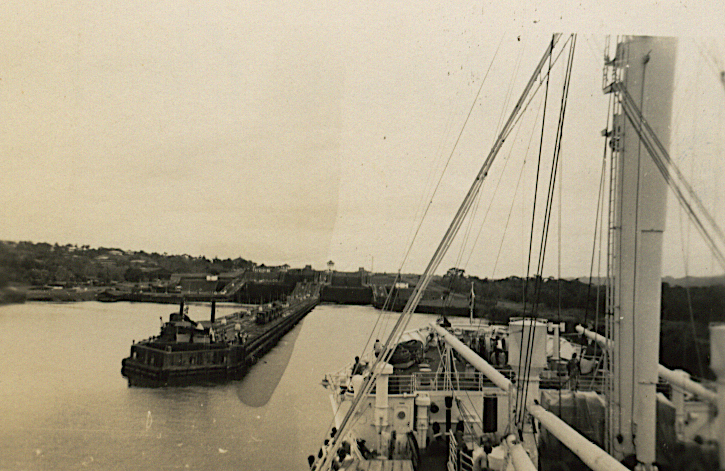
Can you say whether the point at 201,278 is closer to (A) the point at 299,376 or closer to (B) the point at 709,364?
(A) the point at 299,376

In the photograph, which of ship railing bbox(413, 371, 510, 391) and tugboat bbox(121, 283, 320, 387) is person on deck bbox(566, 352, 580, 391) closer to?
ship railing bbox(413, 371, 510, 391)

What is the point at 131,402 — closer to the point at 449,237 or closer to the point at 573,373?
the point at 449,237

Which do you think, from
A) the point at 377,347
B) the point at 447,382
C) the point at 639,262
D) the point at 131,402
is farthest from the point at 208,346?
the point at 639,262

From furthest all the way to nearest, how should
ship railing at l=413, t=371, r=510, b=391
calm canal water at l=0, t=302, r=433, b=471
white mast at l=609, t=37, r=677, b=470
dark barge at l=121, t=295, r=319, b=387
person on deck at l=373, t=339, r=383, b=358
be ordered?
ship railing at l=413, t=371, r=510, b=391
dark barge at l=121, t=295, r=319, b=387
person on deck at l=373, t=339, r=383, b=358
calm canal water at l=0, t=302, r=433, b=471
white mast at l=609, t=37, r=677, b=470

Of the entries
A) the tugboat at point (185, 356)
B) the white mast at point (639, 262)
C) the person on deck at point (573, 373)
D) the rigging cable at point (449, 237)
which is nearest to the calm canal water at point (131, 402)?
the tugboat at point (185, 356)

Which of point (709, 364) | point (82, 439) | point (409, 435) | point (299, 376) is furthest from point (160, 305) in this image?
point (709, 364)

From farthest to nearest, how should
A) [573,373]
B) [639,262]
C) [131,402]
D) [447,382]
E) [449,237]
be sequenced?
[447,382] < [573,373] < [131,402] < [449,237] < [639,262]

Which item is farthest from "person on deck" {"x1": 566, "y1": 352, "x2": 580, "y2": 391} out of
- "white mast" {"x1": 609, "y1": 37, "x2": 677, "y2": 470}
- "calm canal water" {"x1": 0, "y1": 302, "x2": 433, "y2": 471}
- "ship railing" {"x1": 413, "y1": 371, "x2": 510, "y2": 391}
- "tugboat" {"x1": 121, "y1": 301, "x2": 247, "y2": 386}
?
"tugboat" {"x1": 121, "y1": 301, "x2": 247, "y2": 386}

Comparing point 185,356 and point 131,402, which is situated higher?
point 185,356
